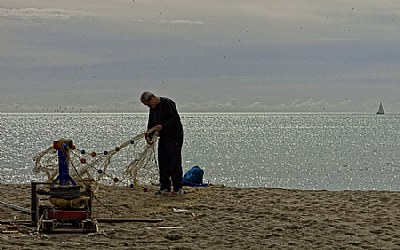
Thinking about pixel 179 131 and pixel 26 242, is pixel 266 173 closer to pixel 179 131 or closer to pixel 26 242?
pixel 179 131

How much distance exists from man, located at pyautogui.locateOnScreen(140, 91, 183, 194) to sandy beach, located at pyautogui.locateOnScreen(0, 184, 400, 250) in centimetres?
33

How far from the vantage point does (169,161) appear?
1067cm

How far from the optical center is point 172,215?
9016 millimetres

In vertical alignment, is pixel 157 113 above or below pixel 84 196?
above

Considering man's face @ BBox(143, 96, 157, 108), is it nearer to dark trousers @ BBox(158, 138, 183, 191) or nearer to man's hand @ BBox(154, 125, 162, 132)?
man's hand @ BBox(154, 125, 162, 132)

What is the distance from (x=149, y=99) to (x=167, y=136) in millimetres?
626

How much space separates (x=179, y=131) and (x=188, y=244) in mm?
3599

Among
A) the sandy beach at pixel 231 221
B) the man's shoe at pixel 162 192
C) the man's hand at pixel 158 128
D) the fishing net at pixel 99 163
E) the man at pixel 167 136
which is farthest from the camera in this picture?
the man's shoe at pixel 162 192

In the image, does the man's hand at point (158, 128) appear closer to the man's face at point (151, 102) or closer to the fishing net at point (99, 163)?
the fishing net at point (99, 163)

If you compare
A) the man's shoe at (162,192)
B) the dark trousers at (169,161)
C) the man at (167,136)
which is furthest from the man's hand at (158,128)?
the man's shoe at (162,192)

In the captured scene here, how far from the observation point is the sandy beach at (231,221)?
726 cm

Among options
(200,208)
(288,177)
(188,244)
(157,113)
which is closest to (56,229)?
(188,244)

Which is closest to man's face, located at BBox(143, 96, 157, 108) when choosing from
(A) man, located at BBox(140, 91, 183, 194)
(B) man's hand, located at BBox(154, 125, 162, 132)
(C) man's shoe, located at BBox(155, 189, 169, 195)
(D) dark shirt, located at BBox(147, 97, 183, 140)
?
(A) man, located at BBox(140, 91, 183, 194)

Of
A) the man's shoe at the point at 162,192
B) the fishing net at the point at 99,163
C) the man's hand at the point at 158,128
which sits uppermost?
the man's hand at the point at 158,128
